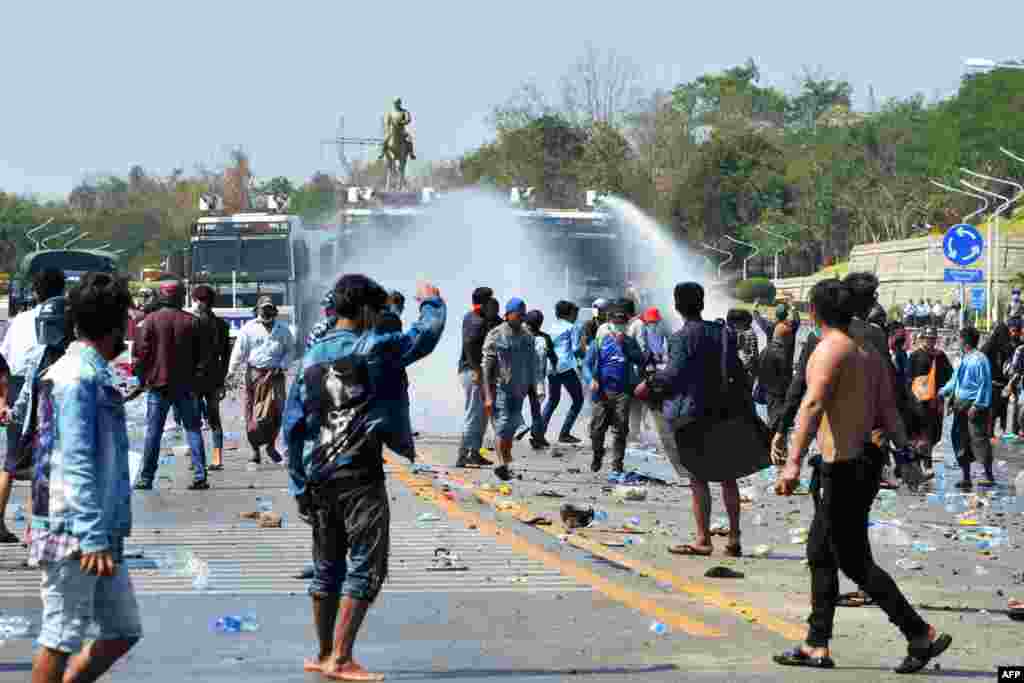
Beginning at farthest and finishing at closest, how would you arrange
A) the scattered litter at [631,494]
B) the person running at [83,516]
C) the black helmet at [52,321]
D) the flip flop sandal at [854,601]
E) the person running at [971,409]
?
the person running at [971,409] < the scattered litter at [631,494] < the black helmet at [52,321] < the flip flop sandal at [854,601] < the person running at [83,516]

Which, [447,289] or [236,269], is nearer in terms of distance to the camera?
[447,289]

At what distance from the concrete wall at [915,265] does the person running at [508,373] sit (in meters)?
60.7

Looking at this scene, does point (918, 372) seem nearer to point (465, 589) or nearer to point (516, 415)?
point (516, 415)

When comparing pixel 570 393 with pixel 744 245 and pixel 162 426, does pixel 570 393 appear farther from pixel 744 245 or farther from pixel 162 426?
pixel 744 245

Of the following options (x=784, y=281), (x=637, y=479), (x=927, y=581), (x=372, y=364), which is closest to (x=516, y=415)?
(x=637, y=479)

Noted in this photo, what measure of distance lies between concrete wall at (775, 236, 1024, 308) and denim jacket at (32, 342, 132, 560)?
238ft

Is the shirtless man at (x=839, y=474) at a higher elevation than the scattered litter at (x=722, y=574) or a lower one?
higher

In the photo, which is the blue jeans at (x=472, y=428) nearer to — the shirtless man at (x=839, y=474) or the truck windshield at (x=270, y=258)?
the shirtless man at (x=839, y=474)

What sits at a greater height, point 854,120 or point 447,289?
point 854,120

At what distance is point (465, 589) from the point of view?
410 inches

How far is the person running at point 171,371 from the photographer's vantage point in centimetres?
1598

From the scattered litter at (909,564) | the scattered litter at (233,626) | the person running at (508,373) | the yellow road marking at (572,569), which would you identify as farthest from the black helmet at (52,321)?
the person running at (508,373)

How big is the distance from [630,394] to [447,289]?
55.9 feet

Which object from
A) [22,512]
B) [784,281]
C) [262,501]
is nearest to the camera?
[22,512]
